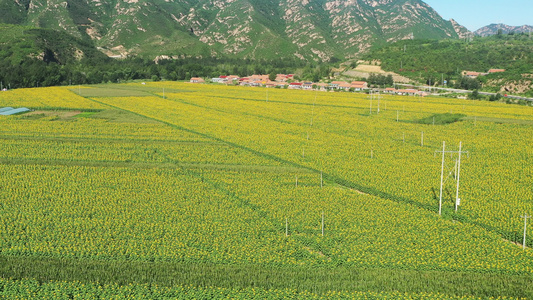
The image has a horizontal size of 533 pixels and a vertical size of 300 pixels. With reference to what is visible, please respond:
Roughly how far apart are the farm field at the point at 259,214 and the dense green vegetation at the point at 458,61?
78.5 metres

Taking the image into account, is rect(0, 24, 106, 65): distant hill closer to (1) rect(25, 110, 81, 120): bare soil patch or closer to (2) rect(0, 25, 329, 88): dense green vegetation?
(2) rect(0, 25, 329, 88): dense green vegetation

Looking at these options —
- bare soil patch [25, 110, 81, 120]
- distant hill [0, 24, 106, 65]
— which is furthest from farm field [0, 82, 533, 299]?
distant hill [0, 24, 106, 65]

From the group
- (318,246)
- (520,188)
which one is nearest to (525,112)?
(520,188)

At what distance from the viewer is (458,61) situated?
163375mm

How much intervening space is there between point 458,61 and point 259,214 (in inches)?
6030

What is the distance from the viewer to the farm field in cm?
2350

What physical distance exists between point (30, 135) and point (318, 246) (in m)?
48.1

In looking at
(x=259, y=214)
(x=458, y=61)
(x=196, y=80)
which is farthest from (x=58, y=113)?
(x=458, y=61)

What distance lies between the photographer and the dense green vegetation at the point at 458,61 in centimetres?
13400

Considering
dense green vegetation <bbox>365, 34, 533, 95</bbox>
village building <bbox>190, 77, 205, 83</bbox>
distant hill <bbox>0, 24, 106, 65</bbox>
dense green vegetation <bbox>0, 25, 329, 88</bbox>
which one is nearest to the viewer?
dense green vegetation <bbox>365, 34, 533, 95</bbox>

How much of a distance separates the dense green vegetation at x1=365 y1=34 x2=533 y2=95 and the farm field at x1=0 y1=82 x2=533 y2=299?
78.5 metres

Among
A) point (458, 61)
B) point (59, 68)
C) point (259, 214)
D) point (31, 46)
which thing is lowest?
point (259, 214)

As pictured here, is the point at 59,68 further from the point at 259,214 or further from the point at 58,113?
the point at 259,214

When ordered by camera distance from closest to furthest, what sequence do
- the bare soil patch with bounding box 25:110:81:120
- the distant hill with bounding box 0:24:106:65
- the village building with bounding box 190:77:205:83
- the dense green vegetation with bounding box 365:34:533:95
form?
1. the bare soil patch with bounding box 25:110:81:120
2. the dense green vegetation with bounding box 365:34:533:95
3. the distant hill with bounding box 0:24:106:65
4. the village building with bounding box 190:77:205:83
